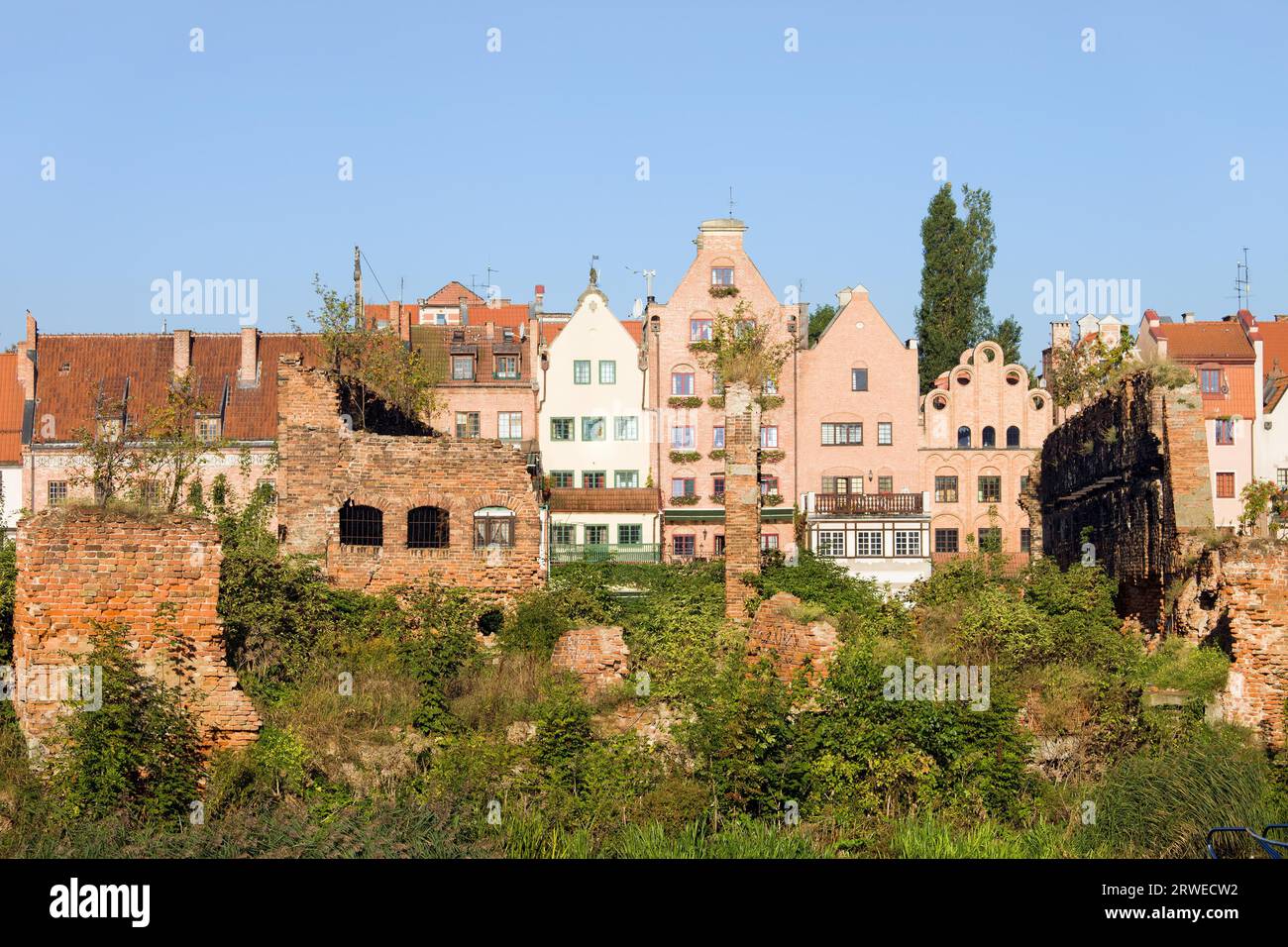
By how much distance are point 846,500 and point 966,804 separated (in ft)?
97.3

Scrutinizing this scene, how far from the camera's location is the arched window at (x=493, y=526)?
27.2 metres

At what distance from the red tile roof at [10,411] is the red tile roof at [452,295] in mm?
21325

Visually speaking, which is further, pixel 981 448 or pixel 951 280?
pixel 951 280

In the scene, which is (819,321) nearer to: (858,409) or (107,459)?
(858,409)

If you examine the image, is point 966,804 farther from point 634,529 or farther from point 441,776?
point 634,529

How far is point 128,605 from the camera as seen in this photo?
61.6 ft

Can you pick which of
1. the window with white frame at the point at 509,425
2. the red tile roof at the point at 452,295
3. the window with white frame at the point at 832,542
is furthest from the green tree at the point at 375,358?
the red tile roof at the point at 452,295

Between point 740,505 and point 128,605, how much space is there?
10712 mm

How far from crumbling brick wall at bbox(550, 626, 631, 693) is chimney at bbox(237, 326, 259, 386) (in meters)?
34.2

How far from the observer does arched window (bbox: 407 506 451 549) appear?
27.3 metres

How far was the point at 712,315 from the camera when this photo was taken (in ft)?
174

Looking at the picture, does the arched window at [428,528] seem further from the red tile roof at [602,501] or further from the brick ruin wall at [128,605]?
the red tile roof at [602,501]
